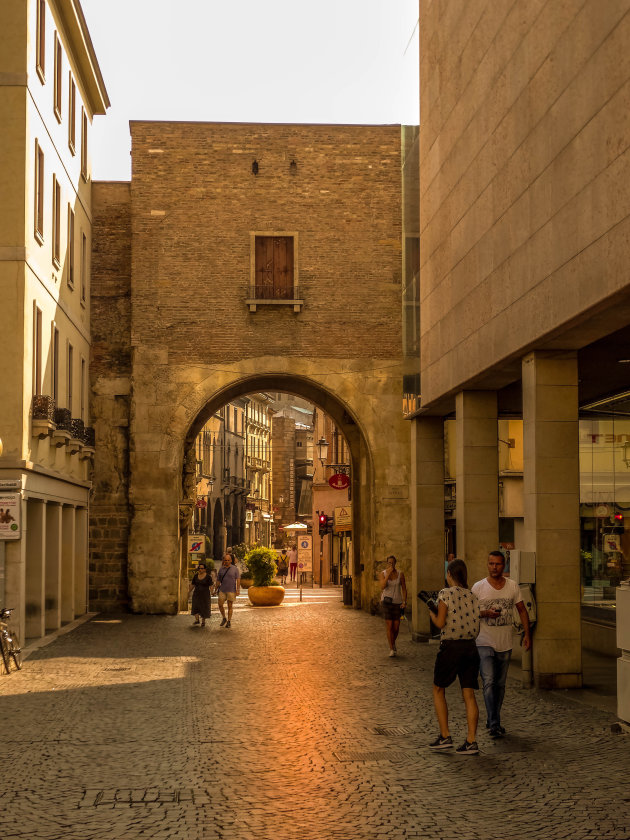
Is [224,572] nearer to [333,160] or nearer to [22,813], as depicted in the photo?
[333,160]

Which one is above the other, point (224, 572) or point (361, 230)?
point (361, 230)

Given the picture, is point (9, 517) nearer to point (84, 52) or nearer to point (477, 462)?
point (477, 462)

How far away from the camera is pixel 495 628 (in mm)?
11656

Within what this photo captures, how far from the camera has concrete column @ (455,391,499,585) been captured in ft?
62.9

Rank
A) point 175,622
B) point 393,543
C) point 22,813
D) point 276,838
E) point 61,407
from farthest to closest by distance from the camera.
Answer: point 393,543, point 175,622, point 61,407, point 22,813, point 276,838

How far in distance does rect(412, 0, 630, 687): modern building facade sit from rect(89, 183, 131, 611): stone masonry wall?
1042cm

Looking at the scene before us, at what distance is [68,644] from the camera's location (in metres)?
22.2

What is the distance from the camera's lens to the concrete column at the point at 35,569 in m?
22.5

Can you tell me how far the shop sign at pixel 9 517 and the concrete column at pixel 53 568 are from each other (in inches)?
190

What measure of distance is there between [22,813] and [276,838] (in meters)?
1.92

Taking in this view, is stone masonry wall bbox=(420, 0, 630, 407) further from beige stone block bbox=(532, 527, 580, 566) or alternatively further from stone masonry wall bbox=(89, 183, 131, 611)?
stone masonry wall bbox=(89, 183, 131, 611)

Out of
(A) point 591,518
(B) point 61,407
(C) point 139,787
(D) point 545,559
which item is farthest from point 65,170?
(C) point 139,787

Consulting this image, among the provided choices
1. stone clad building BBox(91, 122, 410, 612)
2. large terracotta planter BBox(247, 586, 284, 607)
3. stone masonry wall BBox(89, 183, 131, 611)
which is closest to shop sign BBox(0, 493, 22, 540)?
stone clad building BBox(91, 122, 410, 612)

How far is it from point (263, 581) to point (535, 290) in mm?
22959
